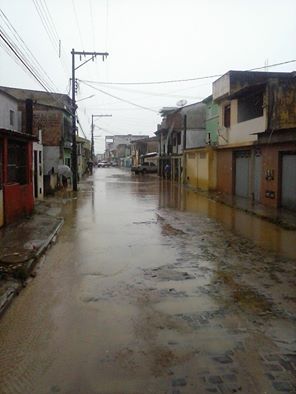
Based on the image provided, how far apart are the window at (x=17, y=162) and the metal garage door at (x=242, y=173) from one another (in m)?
12.4

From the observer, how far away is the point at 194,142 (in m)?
45.7

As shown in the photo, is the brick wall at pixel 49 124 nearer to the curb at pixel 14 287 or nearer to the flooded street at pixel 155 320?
the flooded street at pixel 155 320

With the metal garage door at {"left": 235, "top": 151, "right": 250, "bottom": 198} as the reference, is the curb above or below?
below

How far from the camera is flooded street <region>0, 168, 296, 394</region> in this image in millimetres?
4488

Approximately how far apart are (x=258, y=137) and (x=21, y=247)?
1371 cm

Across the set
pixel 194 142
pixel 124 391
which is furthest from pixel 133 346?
pixel 194 142

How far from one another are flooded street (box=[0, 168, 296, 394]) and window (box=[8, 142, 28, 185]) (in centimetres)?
561

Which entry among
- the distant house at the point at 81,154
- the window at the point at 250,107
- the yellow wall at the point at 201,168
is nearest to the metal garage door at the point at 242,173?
the window at the point at 250,107

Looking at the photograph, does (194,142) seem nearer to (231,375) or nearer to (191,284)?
(191,284)

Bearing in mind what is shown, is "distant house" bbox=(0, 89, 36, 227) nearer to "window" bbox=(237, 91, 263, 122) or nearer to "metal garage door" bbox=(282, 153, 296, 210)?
"metal garage door" bbox=(282, 153, 296, 210)

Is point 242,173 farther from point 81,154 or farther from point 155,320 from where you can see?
point 81,154

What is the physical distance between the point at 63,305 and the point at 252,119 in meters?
19.3

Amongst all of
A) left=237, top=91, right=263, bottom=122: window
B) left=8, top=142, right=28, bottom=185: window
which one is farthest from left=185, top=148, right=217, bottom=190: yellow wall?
left=8, top=142, right=28, bottom=185: window

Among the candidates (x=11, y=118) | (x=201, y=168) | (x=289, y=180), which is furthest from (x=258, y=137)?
(x=11, y=118)
